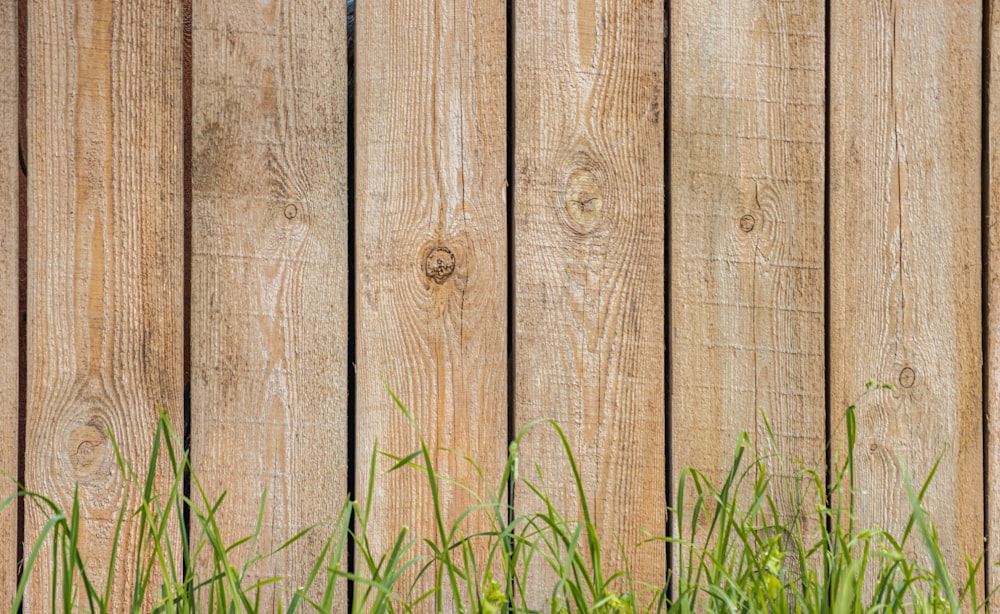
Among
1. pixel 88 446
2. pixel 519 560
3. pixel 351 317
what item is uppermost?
pixel 351 317

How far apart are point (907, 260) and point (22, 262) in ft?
4.76

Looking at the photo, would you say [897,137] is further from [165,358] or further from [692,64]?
[165,358]

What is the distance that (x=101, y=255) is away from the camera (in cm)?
129

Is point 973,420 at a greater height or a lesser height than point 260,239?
lesser

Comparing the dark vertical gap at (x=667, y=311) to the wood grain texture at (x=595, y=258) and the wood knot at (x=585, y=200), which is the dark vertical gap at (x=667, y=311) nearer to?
the wood grain texture at (x=595, y=258)

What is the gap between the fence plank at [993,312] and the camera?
57.1 inches

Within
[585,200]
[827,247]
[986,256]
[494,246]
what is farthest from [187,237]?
[986,256]

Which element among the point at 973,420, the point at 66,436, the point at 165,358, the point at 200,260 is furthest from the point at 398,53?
the point at 973,420

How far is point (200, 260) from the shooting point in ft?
4.28

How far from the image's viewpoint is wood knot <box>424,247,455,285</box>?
4.46 feet

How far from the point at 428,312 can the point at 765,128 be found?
66 centimetres

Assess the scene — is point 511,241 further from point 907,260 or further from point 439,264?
point 907,260

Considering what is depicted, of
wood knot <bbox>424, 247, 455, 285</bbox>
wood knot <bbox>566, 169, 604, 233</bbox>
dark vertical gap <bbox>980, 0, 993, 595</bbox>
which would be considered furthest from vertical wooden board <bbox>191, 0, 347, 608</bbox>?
dark vertical gap <bbox>980, 0, 993, 595</bbox>

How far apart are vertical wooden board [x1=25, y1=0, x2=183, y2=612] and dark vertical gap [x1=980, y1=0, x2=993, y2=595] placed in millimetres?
1356
